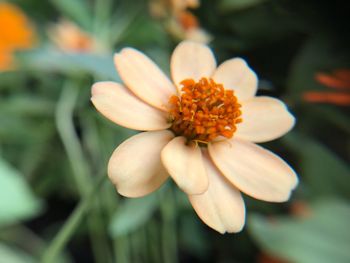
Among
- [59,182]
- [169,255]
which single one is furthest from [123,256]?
[59,182]

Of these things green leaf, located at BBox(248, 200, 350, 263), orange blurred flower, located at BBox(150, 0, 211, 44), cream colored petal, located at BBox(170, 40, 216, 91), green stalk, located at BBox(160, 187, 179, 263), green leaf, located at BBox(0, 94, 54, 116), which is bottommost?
green stalk, located at BBox(160, 187, 179, 263)

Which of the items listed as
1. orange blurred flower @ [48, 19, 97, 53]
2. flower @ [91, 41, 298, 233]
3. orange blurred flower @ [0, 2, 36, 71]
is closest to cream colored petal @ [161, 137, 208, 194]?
flower @ [91, 41, 298, 233]

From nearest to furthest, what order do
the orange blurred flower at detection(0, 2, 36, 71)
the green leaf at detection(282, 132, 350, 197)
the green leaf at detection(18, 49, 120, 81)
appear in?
the green leaf at detection(18, 49, 120, 81) → the green leaf at detection(282, 132, 350, 197) → the orange blurred flower at detection(0, 2, 36, 71)

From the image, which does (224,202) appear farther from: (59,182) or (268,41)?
(59,182)

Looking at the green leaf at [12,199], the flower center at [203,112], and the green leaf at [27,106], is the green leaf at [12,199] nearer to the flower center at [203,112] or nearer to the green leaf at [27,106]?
the green leaf at [27,106]

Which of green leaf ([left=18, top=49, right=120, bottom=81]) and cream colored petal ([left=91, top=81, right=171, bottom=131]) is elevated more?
cream colored petal ([left=91, top=81, right=171, bottom=131])

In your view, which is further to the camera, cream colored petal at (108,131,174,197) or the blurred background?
the blurred background

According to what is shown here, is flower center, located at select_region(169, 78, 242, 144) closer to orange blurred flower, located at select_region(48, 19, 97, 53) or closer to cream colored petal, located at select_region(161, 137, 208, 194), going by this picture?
cream colored petal, located at select_region(161, 137, 208, 194)
